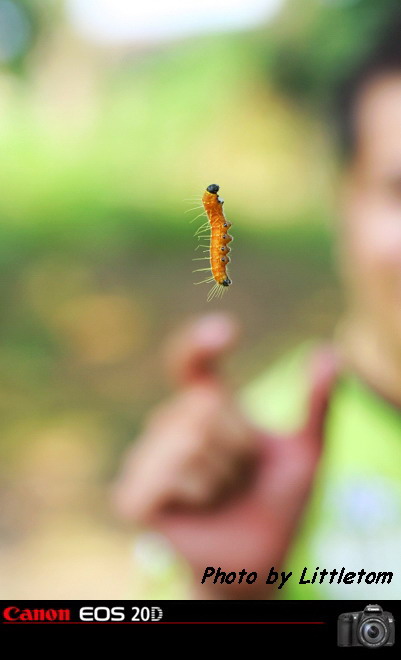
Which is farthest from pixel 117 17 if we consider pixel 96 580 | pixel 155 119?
pixel 96 580

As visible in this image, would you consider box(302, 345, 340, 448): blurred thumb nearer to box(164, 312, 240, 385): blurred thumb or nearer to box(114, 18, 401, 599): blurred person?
box(114, 18, 401, 599): blurred person

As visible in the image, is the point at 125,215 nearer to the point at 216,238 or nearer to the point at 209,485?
the point at 216,238

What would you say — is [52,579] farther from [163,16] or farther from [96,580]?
[163,16]
